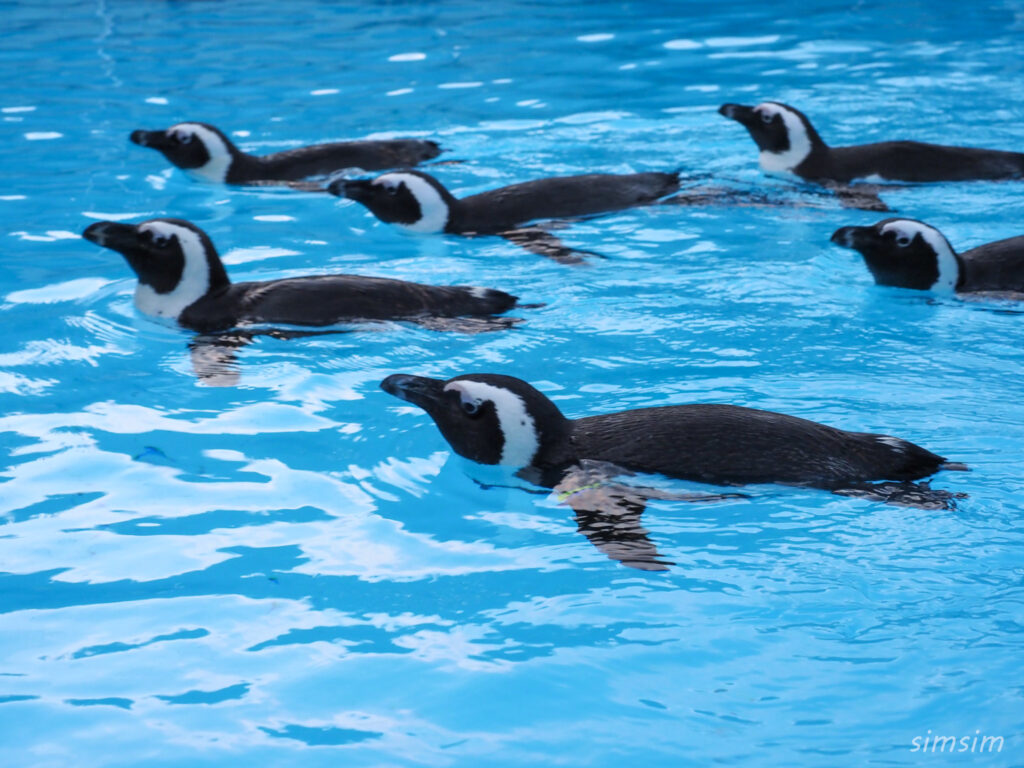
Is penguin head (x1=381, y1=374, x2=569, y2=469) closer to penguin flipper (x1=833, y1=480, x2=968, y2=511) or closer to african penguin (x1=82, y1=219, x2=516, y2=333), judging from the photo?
penguin flipper (x1=833, y1=480, x2=968, y2=511)

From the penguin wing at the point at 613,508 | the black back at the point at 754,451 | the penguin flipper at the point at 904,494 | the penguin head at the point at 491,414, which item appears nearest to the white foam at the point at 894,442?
the black back at the point at 754,451

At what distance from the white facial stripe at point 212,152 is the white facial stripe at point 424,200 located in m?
1.35

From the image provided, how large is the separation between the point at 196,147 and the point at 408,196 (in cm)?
174

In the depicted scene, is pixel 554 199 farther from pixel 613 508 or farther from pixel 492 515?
pixel 613 508

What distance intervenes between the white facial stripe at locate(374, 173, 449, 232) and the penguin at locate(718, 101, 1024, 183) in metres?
1.98

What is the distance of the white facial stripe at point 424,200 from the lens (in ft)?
21.6

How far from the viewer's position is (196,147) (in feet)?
25.0

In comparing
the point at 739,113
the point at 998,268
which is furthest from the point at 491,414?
the point at 739,113

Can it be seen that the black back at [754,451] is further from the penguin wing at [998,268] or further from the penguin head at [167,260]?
the penguin head at [167,260]

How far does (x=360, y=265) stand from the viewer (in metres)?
6.22

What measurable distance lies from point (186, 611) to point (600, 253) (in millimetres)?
3417

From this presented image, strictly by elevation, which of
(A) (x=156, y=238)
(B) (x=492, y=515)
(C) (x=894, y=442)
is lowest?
(B) (x=492, y=515)

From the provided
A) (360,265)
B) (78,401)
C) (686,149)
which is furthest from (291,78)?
(78,401)

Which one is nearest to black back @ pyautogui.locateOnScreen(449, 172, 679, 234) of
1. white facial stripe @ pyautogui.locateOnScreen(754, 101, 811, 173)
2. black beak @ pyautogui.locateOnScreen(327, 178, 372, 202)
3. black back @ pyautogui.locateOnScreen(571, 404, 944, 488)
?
black beak @ pyautogui.locateOnScreen(327, 178, 372, 202)
